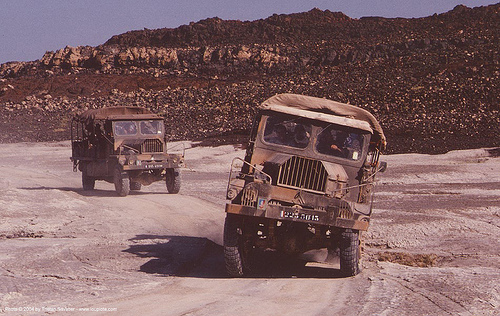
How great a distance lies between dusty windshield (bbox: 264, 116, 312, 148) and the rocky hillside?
89.0 ft

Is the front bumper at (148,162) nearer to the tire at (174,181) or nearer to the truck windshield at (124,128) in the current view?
the tire at (174,181)

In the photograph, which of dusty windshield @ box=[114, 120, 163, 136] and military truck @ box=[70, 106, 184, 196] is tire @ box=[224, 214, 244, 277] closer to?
military truck @ box=[70, 106, 184, 196]

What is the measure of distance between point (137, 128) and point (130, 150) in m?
0.77

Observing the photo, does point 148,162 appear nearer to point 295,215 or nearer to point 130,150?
point 130,150

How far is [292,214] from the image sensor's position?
10.8 metres

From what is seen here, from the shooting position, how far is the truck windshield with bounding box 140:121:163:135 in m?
23.6

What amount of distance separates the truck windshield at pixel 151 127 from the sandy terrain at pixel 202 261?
79.1 inches

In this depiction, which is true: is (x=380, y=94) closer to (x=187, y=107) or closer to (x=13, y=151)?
(x=187, y=107)

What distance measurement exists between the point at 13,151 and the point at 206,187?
77.7 ft

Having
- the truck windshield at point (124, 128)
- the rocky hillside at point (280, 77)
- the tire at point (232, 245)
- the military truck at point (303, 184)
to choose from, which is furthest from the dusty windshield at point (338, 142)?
the rocky hillside at point (280, 77)

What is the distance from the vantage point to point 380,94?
59.8 meters

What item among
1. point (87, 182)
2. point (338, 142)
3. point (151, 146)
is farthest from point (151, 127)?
point (338, 142)

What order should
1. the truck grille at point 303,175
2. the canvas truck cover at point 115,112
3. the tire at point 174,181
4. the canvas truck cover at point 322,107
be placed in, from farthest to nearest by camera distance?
the canvas truck cover at point 115,112 < the tire at point 174,181 < the canvas truck cover at point 322,107 < the truck grille at point 303,175

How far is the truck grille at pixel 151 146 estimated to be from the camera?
918 inches
